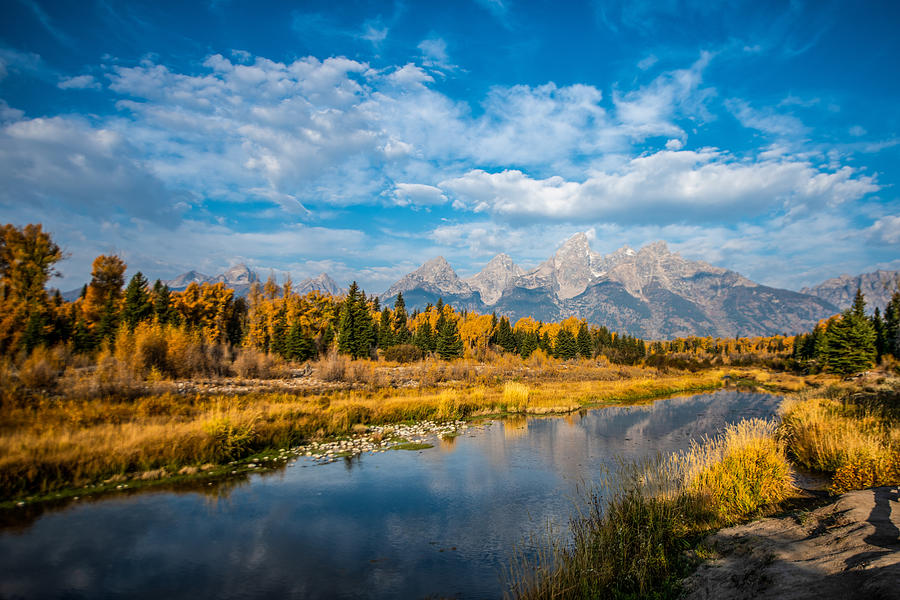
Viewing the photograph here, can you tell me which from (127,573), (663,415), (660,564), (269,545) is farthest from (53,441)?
(663,415)

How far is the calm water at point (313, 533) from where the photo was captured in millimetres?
8398

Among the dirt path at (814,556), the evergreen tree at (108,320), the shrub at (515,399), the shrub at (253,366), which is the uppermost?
the evergreen tree at (108,320)

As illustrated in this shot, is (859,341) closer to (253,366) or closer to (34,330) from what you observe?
(253,366)

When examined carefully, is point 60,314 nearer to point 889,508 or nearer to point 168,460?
point 168,460

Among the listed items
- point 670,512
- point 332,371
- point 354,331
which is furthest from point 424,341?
point 670,512

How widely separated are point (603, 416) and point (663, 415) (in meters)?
5.07

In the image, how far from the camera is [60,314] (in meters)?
47.9

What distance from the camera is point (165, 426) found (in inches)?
635

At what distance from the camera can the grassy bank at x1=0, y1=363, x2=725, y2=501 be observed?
1262cm

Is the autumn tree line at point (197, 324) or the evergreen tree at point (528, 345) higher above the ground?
the autumn tree line at point (197, 324)

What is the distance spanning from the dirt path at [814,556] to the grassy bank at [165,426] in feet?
52.7

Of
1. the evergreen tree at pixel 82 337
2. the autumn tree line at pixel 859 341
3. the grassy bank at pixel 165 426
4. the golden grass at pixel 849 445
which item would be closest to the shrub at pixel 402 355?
the grassy bank at pixel 165 426

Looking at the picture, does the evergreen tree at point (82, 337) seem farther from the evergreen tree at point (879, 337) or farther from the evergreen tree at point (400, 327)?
the evergreen tree at point (879, 337)

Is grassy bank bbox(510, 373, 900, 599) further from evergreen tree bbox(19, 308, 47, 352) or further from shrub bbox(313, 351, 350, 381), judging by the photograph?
evergreen tree bbox(19, 308, 47, 352)
